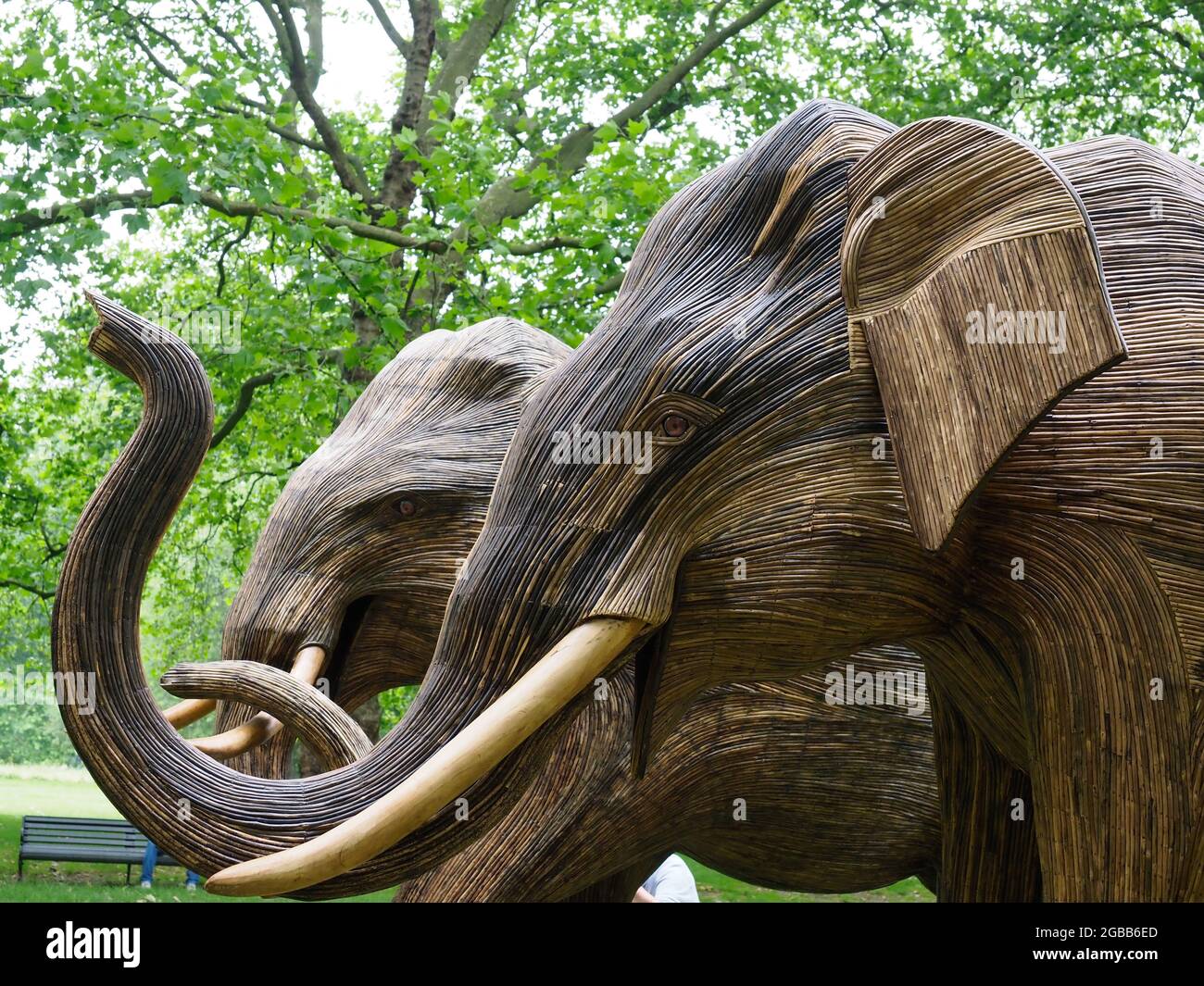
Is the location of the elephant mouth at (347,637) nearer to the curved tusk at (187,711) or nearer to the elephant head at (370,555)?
the elephant head at (370,555)

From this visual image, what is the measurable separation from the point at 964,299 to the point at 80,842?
9901mm

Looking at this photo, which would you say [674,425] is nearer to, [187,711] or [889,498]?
[889,498]

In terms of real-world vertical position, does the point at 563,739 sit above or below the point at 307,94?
below

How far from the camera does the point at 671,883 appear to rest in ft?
14.2

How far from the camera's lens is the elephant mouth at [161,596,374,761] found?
2080 millimetres

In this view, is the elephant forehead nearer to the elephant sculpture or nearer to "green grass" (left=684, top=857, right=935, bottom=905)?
the elephant sculpture

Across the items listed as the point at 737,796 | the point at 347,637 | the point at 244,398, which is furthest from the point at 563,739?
the point at 244,398

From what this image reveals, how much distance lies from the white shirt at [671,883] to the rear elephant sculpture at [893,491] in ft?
8.18

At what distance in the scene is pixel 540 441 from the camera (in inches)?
73.5

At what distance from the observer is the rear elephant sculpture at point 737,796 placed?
8.54 ft
